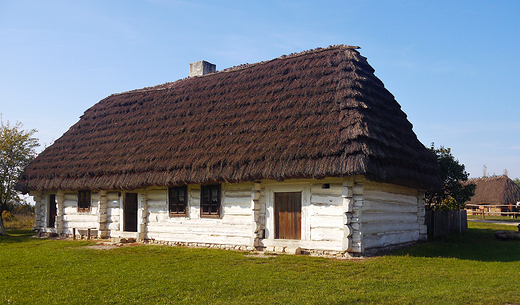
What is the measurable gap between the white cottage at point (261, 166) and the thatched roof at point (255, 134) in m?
0.05

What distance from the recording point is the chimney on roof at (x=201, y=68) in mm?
20078

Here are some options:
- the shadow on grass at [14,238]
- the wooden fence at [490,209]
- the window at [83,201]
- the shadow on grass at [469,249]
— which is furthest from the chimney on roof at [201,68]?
the wooden fence at [490,209]

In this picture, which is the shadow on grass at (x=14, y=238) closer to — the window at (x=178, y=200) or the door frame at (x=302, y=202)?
the window at (x=178, y=200)

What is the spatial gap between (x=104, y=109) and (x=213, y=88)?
254 inches

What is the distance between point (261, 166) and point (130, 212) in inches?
323

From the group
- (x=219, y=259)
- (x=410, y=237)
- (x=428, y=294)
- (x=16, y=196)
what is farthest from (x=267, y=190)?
(x=16, y=196)

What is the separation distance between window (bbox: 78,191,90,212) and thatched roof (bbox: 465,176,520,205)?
32.7m

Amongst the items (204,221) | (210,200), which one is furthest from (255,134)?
(204,221)

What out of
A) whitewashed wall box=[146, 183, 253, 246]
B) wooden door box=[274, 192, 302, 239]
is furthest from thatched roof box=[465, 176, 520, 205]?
whitewashed wall box=[146, 183, 253, 246]

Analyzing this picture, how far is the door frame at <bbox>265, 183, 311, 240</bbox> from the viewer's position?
1221cm

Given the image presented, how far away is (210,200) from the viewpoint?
1434 cm

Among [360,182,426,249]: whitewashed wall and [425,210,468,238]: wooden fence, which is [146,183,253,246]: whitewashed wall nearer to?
[360,182,426,249]: whitewashed wall

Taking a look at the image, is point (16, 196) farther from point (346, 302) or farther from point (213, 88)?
point (346, 302)

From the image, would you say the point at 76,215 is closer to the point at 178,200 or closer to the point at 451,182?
the point at 178,200
